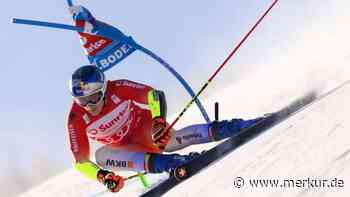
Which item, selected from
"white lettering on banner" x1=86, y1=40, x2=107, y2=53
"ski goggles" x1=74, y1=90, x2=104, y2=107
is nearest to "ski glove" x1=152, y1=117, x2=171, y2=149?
"ski goggles" x1=74, y1=90, x2=104, y2=107

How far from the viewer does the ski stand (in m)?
9.20

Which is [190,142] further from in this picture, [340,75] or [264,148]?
[340,75]

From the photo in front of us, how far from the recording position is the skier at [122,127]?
31.3ft

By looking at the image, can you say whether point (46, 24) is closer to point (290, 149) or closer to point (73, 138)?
point (73, 138)

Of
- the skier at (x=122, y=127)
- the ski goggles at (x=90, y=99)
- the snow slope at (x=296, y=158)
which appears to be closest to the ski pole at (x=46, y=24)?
the skier at (x=122, y=127)

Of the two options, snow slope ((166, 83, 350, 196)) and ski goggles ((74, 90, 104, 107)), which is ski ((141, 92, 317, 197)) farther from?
ski goggles ((74, 90, 104, 107))

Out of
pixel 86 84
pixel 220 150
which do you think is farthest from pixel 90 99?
pixel 220 150

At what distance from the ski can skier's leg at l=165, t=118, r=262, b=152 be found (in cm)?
25

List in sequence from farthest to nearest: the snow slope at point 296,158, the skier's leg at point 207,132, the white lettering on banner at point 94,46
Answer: the white lettering on banner at point 94,46
the skier's leg at point 207,132
the snow slope at point 296,158

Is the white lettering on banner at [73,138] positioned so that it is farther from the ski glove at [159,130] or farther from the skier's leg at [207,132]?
the skier's leg at [207,132]

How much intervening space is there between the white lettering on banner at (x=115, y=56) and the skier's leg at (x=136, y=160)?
1672mm

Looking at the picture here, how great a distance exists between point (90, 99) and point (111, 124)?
0.50 m

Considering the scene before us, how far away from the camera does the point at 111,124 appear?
10.0 meters

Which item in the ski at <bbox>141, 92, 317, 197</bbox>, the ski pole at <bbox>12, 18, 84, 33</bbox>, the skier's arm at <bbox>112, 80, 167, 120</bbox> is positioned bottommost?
the ski at <bbox>141, 92, 317, 197</bbox>
